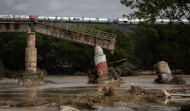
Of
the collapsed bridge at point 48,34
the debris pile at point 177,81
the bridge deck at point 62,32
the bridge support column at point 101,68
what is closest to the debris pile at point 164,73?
the debris pile at point 177,81

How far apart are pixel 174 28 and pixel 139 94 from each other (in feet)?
30.4

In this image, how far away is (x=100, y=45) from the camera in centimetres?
4181

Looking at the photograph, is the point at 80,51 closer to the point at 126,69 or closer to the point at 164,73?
the point at 126,69

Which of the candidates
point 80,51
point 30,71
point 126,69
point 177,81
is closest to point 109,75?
point 177,81

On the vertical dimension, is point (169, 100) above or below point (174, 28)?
below

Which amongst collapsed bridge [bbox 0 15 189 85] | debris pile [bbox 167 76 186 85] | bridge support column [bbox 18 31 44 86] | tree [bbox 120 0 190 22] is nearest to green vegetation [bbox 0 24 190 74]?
collapsed bridge [bbox 0 15 189 85]

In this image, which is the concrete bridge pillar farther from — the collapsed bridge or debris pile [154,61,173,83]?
debris pile [154,61,173,83]

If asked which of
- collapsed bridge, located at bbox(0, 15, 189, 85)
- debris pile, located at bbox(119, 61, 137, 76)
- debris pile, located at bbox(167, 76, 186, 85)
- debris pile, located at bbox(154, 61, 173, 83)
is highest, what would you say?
collapsed bridge, located at bbox(0, 15, 189, 85)

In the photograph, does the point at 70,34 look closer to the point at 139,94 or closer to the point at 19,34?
the point at 139,94

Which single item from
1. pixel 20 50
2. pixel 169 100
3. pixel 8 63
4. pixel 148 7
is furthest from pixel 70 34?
pixel 8 63

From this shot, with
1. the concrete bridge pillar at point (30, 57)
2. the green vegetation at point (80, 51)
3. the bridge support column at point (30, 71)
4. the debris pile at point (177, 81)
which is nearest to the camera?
the debris pile at point (177, 81)

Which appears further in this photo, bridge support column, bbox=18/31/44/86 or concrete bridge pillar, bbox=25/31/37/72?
concrete bridge pillar, bbox=25/31/37/72

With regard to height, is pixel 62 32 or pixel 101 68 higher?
pixel 62 32

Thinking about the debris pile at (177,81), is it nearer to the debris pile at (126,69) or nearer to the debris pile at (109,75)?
the debris pile at (109,75)
